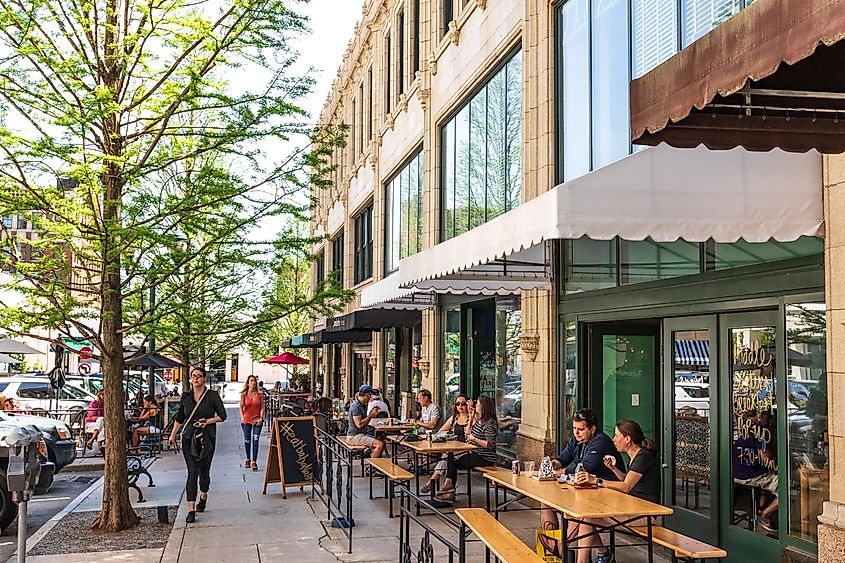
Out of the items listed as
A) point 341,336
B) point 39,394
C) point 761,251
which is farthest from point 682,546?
point 39,394

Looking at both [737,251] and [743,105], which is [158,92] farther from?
[743,105]

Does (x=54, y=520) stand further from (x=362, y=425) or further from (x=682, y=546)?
(x=682, y=546)

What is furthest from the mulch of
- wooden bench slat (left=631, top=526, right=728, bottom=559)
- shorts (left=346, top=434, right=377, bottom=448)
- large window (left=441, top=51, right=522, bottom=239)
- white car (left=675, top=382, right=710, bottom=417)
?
large window (left=441, top=51, right=522, bottom=239)

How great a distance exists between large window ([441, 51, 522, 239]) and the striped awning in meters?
4.50

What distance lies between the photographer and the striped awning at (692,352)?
9047mm

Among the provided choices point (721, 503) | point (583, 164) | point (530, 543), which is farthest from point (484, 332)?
point (721, 503)

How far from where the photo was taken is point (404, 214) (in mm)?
22516

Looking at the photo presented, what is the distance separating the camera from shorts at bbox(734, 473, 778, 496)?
306 inches

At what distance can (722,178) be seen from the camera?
6.86 m

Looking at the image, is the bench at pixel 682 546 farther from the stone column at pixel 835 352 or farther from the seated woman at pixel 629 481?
the stone column at pixel 835 352

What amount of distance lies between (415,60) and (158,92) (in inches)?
459

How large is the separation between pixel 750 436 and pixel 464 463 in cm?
469

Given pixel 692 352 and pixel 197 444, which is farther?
pixel 197 444

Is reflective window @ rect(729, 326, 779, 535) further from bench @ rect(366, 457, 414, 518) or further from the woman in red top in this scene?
the woman in red top
